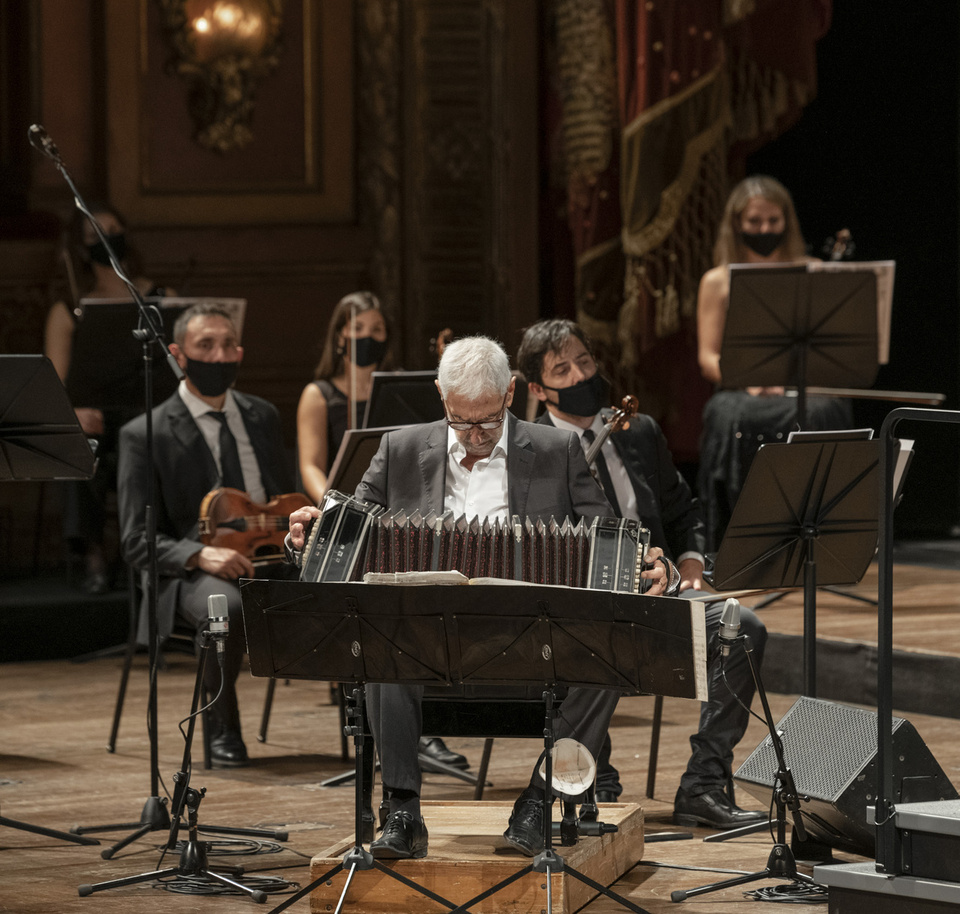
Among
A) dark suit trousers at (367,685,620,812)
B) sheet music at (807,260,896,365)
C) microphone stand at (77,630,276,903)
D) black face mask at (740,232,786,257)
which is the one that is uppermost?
black face mask at (740,232,786,257)

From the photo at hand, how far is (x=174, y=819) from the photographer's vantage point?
410 cm

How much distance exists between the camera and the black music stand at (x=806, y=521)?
404 cm

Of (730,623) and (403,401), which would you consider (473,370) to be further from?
(403,401)

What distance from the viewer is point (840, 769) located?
3867mm

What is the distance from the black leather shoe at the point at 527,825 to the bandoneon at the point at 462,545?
1.60 feet

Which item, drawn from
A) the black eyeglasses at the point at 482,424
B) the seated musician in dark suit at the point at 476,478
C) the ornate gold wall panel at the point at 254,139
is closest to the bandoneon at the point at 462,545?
the seated musician in dark suit at the point at 476,478

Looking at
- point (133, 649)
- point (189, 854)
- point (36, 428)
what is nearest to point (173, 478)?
point (133, 649)

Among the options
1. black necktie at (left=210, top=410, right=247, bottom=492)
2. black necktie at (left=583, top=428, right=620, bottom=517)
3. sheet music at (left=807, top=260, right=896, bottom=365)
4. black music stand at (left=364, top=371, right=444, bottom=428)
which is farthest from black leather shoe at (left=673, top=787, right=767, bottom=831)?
sheet music at (left=807, top=260, right=896, bottom=365)

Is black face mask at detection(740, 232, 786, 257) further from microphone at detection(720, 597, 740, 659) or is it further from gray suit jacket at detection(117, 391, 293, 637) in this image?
microphone at detection(720, 597, 740, 659)

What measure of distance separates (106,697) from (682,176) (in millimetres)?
3470

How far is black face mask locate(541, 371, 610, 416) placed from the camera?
4.64 meters

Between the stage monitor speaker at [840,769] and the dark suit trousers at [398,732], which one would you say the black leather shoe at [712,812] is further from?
the dark suit trousers at [398,732]

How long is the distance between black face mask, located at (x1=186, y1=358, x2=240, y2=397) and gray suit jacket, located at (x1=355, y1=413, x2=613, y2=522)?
1.57 m

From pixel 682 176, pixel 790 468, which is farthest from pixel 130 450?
pixel 682 176
